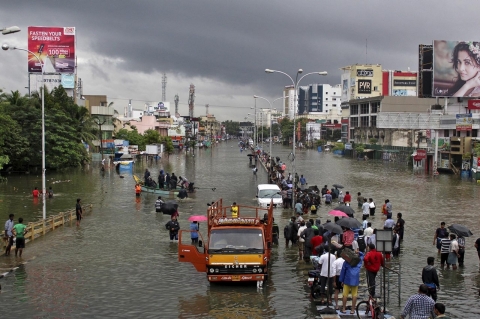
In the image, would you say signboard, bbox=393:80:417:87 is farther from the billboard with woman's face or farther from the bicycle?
the bicycle

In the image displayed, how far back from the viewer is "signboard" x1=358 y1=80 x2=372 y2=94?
17025cm

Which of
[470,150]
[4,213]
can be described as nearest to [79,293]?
[4,213]

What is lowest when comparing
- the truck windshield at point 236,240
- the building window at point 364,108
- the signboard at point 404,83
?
the truck windshield at point 236,240

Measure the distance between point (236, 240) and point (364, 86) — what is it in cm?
16122

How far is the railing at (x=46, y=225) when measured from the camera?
23.3 meters

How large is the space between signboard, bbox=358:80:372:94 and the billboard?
96.7 m

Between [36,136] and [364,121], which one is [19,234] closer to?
[36,136]

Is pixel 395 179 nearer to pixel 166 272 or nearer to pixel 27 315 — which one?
pixel 166 272

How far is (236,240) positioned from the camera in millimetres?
16188

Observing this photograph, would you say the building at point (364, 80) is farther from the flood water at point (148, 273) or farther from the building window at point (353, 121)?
the flood water at point (148, 273)

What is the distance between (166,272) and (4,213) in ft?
57.1

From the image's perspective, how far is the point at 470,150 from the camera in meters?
64.2

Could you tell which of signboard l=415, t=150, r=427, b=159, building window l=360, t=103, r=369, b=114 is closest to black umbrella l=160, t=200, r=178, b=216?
signboard l=415, t=150, r=427, b=159

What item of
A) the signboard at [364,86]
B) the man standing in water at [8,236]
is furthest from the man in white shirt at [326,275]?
the signboard at [364,86]
